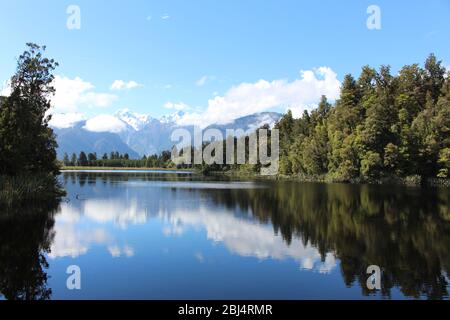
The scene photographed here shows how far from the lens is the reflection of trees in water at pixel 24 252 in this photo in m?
13.6

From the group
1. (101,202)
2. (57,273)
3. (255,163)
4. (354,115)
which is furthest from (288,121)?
(57,273)

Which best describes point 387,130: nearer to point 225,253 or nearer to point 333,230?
point 333,230

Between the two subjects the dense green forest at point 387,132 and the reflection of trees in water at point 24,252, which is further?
the dense green forest at point 387,132

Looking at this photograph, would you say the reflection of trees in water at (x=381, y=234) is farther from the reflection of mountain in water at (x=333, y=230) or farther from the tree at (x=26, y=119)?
the tree at (x=26, y=119)

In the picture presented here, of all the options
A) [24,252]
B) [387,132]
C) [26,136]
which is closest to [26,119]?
[26,136]

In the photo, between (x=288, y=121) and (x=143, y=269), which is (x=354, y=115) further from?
(x=143, y=269)

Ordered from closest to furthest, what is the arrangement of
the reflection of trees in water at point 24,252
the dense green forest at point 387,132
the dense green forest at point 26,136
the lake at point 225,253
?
the reflection of trees in water at point 24,252 < the lake at point 225,253 < the dense green forest at point 26,136 < the dense green forest at point 387,132

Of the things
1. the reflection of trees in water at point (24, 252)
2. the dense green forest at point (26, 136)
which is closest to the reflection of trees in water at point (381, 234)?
the reflection of trees in water at point (24, 252)

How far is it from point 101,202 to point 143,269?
1105 inches

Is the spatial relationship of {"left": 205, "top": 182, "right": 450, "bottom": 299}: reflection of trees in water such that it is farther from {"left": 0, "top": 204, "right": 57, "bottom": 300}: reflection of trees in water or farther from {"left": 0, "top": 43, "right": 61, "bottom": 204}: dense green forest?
{"left": 0, "top": 43, "right": 61, "bottom": 204}: dense green forest

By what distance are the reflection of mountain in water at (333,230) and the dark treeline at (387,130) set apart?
37063 mm

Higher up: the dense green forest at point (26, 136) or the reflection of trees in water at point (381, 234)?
the dense green forest at point (26, 136)

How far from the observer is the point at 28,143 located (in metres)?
39.0

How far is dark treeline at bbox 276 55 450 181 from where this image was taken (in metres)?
75.3
